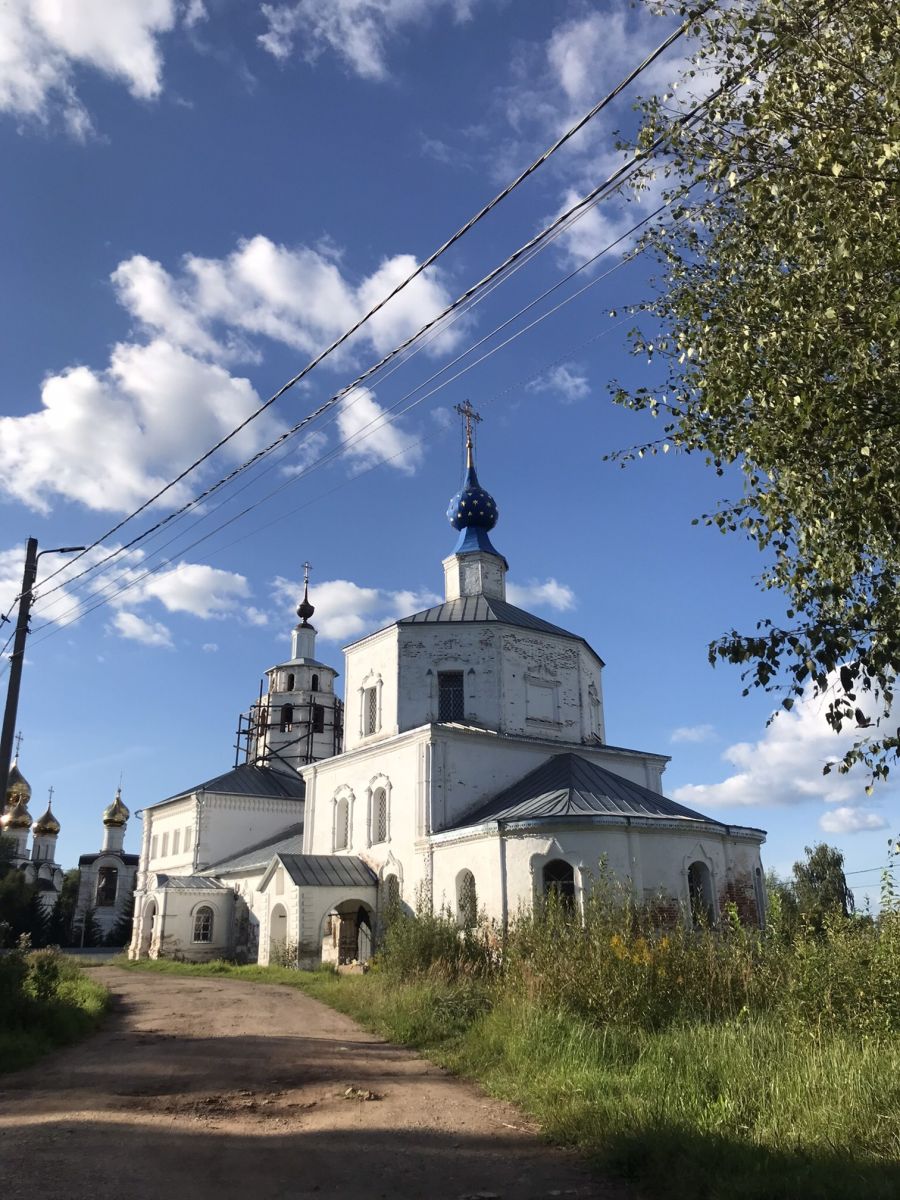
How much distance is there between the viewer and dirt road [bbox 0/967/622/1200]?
220 inches

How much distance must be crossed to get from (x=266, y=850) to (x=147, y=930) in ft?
18.9

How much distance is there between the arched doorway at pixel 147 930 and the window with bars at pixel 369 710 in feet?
41.1

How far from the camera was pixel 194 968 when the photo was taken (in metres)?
26.7

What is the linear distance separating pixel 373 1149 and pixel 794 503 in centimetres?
544

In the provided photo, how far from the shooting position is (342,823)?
26.4 metres

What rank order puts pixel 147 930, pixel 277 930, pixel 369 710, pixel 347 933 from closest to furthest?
pixel 277 930 < pixel 347 933 < pixel 369 710 < pixel 147 930

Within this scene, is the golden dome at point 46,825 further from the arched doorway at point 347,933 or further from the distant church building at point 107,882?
the arched doorway at point 347,933

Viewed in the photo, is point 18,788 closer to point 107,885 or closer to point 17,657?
point 107,885

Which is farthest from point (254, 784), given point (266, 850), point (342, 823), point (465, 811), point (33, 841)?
point (33, 841)

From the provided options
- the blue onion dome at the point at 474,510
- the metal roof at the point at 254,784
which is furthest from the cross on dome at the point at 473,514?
the metal roof at the point at 254,784

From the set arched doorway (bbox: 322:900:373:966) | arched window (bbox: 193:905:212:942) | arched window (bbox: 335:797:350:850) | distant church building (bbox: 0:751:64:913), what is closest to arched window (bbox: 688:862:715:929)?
arched doorway (bbox: 322:900:373:966)

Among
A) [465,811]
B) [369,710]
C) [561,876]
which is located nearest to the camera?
[561,876]

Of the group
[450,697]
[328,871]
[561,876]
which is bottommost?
[561,876]

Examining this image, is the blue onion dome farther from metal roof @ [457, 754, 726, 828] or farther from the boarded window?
the boarded window
